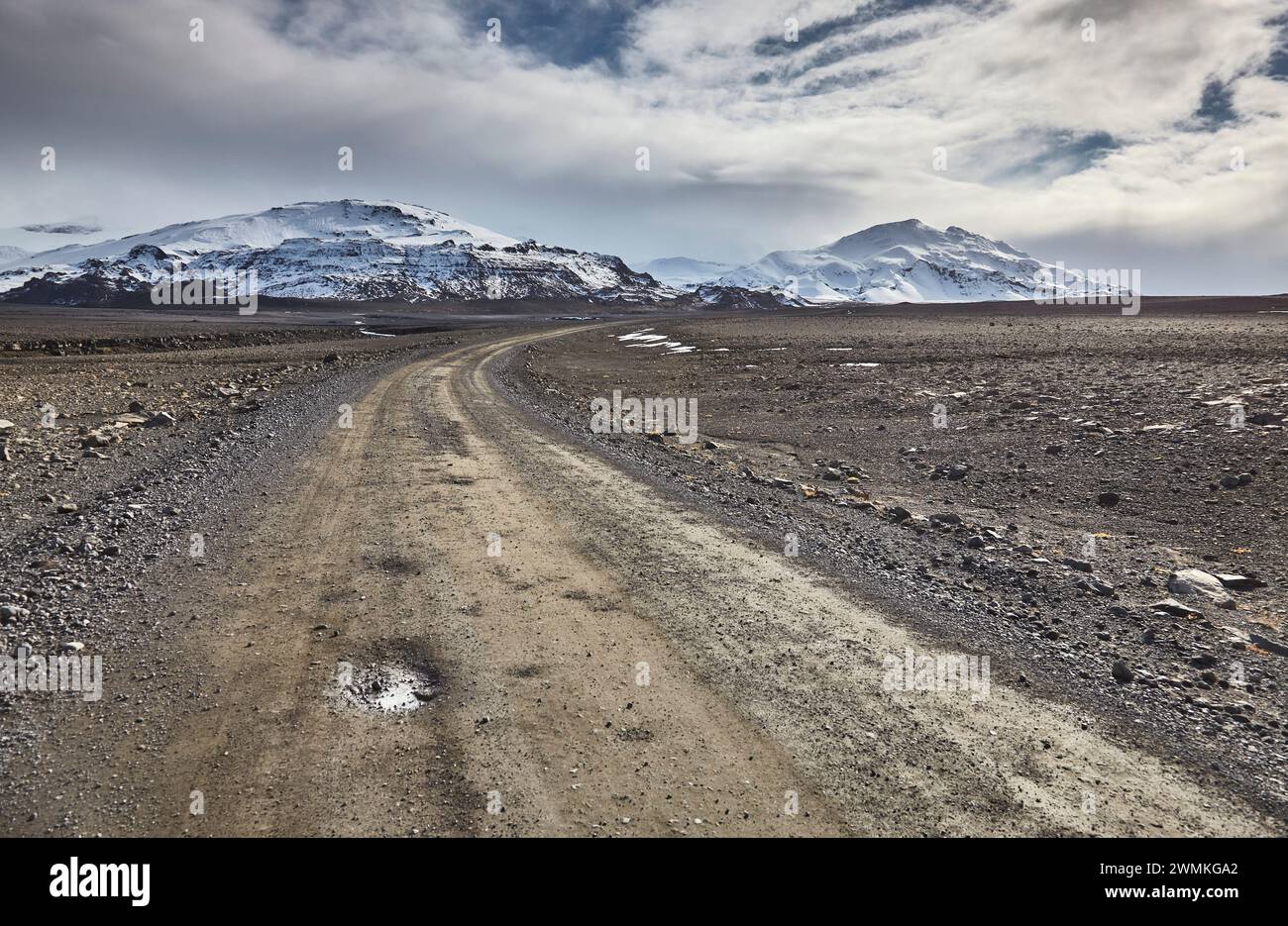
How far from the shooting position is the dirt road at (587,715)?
12.5ft

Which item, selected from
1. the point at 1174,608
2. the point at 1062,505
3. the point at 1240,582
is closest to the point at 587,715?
the point at 1174,608

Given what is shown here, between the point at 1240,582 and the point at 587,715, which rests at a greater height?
the point at 1240,582

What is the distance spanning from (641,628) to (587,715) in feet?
4.69

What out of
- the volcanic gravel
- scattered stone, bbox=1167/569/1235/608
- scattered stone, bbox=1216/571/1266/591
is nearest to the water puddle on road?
the volcanic gravel

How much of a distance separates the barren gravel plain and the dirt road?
1.1 inches

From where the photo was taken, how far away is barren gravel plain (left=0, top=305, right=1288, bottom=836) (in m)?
3.92

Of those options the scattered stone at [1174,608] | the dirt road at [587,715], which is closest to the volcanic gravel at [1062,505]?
the scattered stone at [1174,608]

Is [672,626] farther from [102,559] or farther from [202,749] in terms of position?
[102,559]

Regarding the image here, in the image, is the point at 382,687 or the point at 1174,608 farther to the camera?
the point at 1174,608

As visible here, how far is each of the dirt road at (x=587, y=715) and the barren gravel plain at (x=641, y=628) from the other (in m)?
0.03

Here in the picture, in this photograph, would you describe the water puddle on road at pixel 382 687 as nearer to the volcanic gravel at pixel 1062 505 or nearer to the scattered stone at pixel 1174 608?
the volcanic gravel at pixel 1062 505

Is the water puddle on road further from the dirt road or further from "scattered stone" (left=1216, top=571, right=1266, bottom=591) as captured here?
"scattered stone" (left=1216, top=571, right=1266, bottom=591)

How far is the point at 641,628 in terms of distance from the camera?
607cm

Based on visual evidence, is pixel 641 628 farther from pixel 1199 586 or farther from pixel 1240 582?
pixel 1240 582
